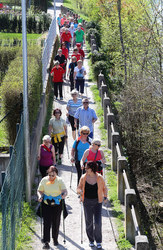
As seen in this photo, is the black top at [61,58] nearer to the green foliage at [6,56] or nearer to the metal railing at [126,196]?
the green foliage at [6,56]

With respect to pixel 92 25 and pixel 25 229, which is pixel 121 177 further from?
pixel 92 25

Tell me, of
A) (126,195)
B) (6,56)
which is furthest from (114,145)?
(6,56)

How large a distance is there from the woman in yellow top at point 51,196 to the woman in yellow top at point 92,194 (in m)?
0.33

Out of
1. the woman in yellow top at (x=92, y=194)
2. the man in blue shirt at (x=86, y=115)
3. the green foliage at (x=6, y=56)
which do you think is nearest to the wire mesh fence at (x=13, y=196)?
the woman in yellow top at (x=92, y=194)

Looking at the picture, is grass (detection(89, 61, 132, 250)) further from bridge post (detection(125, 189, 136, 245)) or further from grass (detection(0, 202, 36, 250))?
grass (detection(0, 202, 36, 250))

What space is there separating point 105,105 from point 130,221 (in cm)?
722

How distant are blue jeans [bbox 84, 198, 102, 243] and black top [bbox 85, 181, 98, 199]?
0.08 m

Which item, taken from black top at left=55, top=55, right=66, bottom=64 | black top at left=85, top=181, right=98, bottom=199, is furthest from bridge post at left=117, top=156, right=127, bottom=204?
black top at left=55, top=55, right=66, bottom=64

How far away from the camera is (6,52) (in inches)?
857

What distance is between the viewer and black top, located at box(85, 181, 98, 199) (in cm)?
821

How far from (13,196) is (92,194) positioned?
4.71 ft

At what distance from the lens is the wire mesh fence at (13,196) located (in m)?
7.30

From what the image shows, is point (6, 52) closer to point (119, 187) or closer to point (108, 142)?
point (108, 142)

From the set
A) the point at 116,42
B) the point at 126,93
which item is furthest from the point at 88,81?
the point at 126,93
